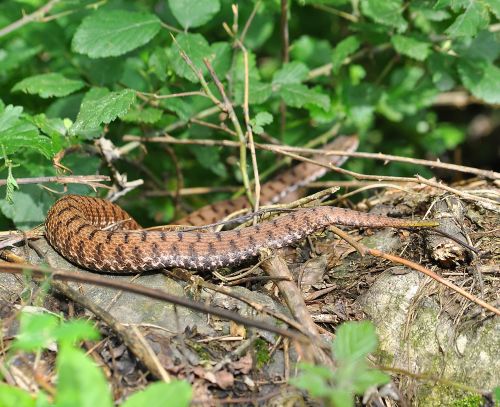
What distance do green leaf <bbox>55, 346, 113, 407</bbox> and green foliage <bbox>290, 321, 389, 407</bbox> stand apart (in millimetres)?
884

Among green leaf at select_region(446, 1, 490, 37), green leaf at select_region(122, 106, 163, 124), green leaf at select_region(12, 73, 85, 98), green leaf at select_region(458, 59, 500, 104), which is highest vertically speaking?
green leaf at select_region(446, 1, 490, 37)

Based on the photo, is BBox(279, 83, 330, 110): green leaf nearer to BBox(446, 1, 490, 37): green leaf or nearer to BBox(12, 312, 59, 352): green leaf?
BBox(446, 1, 490, 37): green leaf

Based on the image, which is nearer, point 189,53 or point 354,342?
point 354,342

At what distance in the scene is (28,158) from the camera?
5.75 meters

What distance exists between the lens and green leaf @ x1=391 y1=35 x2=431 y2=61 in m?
6.32

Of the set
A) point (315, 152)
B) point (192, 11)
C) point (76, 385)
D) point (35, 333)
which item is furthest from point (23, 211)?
point (76, 385)

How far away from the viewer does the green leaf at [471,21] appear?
5297 mm

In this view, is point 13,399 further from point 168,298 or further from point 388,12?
point 388,12

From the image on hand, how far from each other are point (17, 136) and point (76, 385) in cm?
283

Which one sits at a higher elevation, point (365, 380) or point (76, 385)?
point (76, 385)

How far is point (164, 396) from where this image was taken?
8.96 feet

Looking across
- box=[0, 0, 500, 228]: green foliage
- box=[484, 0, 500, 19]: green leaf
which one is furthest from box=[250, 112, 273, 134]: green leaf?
box=[484, 0, 500, 19]: green leaf

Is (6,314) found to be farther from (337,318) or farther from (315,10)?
(315,10)

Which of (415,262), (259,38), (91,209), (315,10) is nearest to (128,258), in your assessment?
(91,209)
